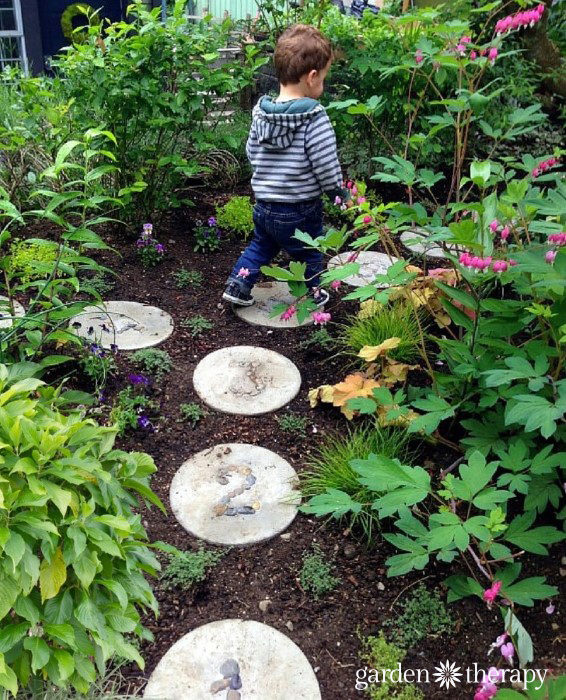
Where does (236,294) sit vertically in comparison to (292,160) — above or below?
below

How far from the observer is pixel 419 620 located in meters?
2.02

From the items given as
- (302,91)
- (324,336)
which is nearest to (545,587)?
(324,336)

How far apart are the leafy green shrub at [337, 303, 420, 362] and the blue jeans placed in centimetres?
43

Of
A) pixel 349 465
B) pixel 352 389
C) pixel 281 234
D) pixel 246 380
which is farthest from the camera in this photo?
pixel 281 234

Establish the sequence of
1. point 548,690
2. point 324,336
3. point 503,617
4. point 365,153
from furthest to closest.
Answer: point 365,153
point 324,336
point 503,617
point 548,690

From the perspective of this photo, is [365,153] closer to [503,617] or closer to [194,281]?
[194,281]

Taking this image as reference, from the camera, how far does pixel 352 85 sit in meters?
4.48

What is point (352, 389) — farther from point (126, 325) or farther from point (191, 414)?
point (126, 325)

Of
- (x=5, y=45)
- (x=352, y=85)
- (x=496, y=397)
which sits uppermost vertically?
(x=352, y=85)

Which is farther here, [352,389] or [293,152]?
[293,152]

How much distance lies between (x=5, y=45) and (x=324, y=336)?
25.2 ft

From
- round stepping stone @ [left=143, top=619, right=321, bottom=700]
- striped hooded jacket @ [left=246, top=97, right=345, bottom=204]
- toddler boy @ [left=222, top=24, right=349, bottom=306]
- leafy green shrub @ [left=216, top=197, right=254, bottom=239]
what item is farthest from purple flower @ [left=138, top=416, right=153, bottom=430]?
leafy green shrub @ [left=216, top=197, right=254, bottom=239]

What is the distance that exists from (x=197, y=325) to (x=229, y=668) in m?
1.85

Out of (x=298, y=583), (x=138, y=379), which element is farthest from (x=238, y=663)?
(x=138, y=379)
